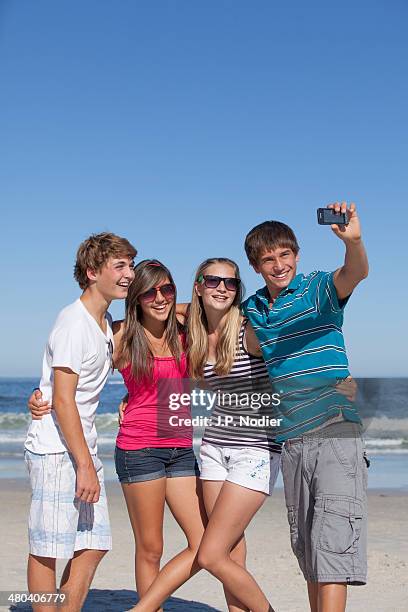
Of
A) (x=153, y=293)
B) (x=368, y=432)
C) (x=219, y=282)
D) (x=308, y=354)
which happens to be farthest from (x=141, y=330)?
(x=368, y=432)

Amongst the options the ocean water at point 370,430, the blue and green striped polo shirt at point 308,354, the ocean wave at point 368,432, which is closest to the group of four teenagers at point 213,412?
the blue and green striped polo shirt at point 308,354

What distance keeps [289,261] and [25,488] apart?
8246mm

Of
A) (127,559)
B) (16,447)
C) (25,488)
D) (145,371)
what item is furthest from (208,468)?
(16,447)

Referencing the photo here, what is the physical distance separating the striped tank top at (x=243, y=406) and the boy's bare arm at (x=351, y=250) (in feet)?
2.58

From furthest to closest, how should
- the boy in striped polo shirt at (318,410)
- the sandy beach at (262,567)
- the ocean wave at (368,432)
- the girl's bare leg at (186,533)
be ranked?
the ocean wave at (368,432)
the sandy beach at (262,567)
the girl's bare leg at (186,533)
the boy in striped polo shirt at (318,410)

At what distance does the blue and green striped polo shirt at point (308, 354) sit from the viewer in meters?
3.55

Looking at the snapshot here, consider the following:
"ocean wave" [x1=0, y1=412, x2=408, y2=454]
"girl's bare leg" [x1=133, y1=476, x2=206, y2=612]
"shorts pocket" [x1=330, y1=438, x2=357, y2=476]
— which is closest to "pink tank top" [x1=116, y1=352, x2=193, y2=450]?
"girl's bare leg" [x1=133, y1=476, x2=206, y2=612]

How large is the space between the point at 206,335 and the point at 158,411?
0.47m

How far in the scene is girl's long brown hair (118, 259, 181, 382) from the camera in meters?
4.06

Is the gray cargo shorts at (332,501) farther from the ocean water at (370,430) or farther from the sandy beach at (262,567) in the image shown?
the sandy beach at (262,567)

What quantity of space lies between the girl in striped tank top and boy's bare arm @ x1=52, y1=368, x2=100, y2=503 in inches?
25.8

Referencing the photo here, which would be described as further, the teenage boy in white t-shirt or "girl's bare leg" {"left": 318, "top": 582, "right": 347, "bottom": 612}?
the teenage boy in white t-shirt

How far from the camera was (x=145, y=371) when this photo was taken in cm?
405

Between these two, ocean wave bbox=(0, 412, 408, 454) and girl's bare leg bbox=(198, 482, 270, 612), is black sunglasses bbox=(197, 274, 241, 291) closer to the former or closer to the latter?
girl's bare leg bbox=(198, 482, 270, 612)
